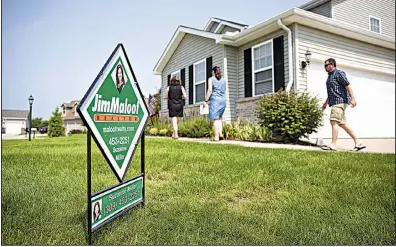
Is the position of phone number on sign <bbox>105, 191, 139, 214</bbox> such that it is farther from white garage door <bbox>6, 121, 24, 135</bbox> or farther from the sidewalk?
white garage door <bbox>6, 121, 24, 135</bbox>

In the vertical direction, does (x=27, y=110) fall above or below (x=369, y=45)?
below

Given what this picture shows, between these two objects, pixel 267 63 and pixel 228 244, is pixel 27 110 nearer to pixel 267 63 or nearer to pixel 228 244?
pixel 228 244

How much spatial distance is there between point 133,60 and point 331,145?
1.54 m

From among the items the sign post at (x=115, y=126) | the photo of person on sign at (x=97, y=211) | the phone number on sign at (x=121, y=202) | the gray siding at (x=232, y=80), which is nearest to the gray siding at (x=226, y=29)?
the gray siding at (x=232, y=80)

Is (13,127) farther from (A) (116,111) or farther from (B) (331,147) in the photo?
(B) (331,147)

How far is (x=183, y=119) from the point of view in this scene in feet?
4.84

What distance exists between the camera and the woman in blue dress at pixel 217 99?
150 centimetres

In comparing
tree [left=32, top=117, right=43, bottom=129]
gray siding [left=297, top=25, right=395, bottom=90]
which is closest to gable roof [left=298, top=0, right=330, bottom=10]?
gray siding [left=297, top=25, right=395, bottom=90]

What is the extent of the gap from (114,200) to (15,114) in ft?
1.84

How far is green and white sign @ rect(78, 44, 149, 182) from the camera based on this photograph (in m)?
Result: 0.90

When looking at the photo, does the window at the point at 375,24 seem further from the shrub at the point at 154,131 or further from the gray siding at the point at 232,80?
the shrub at the point at 154,131

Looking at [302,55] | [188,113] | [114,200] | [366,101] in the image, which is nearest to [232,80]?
[188,113]

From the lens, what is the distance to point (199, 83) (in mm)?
1462

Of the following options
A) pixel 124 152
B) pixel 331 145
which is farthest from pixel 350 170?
pixel 124 152
